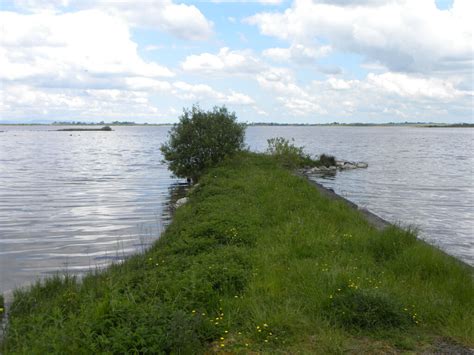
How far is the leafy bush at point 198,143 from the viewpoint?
1107 inches

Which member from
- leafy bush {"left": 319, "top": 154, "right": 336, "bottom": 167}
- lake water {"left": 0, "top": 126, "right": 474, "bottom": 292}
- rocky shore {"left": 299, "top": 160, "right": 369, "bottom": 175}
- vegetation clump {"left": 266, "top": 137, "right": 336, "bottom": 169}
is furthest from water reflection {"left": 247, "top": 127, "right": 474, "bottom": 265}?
vegetation clump {"left": 266, "top": 137, "right": 336, "bottom": 169}

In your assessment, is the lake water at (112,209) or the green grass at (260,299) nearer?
the green grass at (260,299)

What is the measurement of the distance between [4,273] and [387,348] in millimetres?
9735

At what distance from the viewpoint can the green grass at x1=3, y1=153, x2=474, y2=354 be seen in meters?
5.93

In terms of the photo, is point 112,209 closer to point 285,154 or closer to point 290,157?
point 285,154

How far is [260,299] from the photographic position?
286 inches

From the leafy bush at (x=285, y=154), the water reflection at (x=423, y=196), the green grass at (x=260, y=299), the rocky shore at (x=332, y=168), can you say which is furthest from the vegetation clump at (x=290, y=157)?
the green grass at (x=260, y=299)

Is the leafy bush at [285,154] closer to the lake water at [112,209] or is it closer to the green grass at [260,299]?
the lake water at [112,209]

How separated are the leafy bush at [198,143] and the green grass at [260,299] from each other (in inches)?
Result: 637

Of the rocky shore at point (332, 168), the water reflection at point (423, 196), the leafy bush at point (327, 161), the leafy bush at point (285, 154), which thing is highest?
the leafy bush at point (285, 154)

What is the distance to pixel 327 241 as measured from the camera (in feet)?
35.1

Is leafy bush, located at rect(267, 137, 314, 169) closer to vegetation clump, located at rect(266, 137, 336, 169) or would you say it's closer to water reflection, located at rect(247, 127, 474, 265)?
vegetation clump, located at rect(266, 137, 336, 169)

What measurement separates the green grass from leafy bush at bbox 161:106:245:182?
1617 centimetres

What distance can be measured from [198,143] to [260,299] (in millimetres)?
21283
